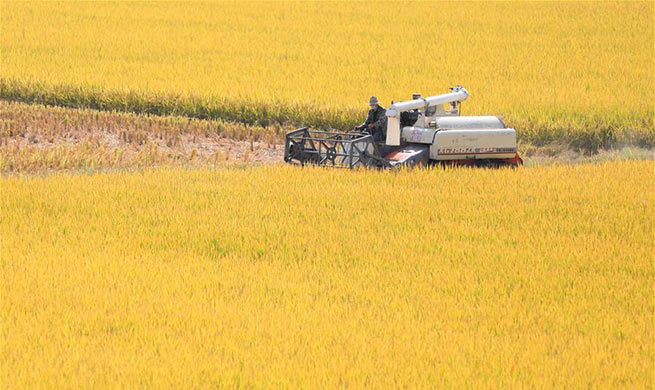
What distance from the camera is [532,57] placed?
22.5 metres

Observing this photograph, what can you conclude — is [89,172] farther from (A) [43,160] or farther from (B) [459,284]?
(B) [459,284]

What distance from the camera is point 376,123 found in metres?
12.5

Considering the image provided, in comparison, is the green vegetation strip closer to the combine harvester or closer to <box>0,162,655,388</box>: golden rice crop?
the combine harvester

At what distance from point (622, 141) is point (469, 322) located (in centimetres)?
1028

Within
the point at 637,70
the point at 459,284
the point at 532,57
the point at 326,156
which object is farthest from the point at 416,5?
the point at 459,284

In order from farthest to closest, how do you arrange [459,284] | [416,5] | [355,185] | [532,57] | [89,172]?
[416,5]
[532,57]
[89,172]
[355,185]
[459,284]

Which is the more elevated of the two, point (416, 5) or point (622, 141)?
point (416, 5)

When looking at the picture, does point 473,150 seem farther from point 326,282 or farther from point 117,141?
point 117,141

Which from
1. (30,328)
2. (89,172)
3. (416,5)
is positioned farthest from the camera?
(416,5)

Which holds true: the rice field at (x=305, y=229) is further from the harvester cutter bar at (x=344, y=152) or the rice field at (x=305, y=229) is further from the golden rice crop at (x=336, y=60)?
the harvester cutter bar at (x=344, y=152)

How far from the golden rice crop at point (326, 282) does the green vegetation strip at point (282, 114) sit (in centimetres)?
403

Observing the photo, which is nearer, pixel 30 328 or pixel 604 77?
pixel 30 328

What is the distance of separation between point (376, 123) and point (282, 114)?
4.70 metres

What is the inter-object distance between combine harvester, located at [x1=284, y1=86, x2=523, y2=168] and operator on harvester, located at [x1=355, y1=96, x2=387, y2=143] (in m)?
0.09
